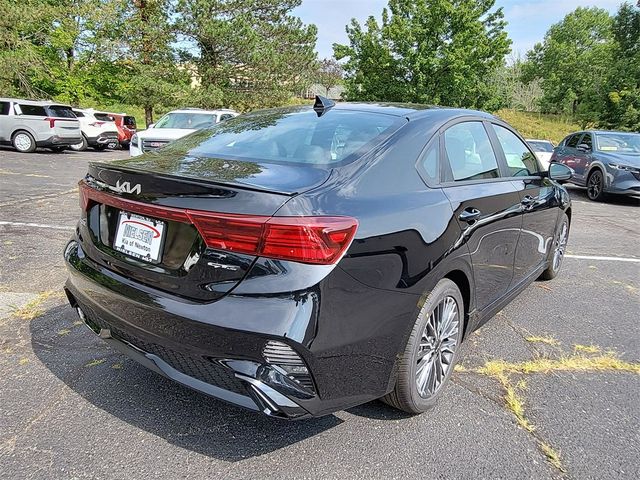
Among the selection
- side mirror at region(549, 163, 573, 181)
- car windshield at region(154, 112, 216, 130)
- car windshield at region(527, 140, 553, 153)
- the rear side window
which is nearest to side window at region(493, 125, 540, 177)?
side mirror at region(549, 163, 573, 181)

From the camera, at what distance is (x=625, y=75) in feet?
105

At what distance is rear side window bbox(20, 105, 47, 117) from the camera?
1545 cm

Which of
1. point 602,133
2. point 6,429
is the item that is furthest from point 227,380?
point 602,133

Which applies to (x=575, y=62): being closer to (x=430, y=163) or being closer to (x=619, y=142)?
(x=619, y=142)

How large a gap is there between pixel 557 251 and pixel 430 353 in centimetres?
287

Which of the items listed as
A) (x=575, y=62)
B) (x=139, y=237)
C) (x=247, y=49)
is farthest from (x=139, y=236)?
(x=575, y=62)

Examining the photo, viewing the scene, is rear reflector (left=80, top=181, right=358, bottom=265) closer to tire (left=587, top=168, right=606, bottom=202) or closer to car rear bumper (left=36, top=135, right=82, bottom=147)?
tire (left=587, top=168, right=606, bottom=202)

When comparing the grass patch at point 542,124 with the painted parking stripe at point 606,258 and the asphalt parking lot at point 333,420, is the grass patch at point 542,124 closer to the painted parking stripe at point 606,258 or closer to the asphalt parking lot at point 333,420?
the painted parking stripe at point 606,258

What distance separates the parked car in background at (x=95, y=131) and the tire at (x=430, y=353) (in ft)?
60.7

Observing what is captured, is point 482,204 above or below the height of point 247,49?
below

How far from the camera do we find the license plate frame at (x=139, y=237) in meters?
1.96

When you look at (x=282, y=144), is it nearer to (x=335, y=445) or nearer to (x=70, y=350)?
(x=335, y=445)

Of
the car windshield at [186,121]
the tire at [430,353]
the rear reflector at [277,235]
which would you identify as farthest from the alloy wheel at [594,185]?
the rear reflector at [277,235]

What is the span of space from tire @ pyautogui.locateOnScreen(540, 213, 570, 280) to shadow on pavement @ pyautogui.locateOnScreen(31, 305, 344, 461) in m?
3.14
